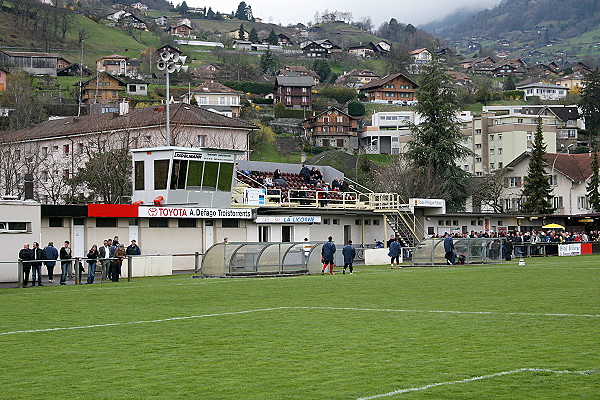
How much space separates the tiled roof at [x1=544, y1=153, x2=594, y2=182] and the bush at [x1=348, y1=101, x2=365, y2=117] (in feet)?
235

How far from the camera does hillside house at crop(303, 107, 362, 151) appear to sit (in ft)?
525

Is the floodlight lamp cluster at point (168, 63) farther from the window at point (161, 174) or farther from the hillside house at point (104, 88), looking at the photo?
the hillside house at point (104, 88)

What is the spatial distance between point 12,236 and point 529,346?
2666 cm

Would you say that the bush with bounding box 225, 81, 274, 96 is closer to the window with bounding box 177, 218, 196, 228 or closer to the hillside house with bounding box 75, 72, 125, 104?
the hillside house with bounding box 75, 72, 125, 104

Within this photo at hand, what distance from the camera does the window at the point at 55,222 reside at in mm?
43000

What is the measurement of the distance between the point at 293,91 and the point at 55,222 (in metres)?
139

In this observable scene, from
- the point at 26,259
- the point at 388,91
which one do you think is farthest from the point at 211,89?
the point at 26,259

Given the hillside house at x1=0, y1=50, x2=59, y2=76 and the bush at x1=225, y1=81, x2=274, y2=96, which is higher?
the hillside house at x1=0, y1=50, x2=59, y2=76

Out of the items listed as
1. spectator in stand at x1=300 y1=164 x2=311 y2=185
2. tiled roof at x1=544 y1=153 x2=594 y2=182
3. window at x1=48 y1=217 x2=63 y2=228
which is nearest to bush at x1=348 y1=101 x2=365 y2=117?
tiled roof at x1=544 y1=153 x2=594 y2=182

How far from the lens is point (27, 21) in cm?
19475

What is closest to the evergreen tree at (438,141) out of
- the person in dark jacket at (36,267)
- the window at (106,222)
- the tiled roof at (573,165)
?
the tiled roof at (573,165)

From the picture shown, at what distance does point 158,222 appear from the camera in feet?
157

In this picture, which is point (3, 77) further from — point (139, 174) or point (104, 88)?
point (139, 174)

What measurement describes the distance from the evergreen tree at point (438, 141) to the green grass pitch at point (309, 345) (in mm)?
60200
